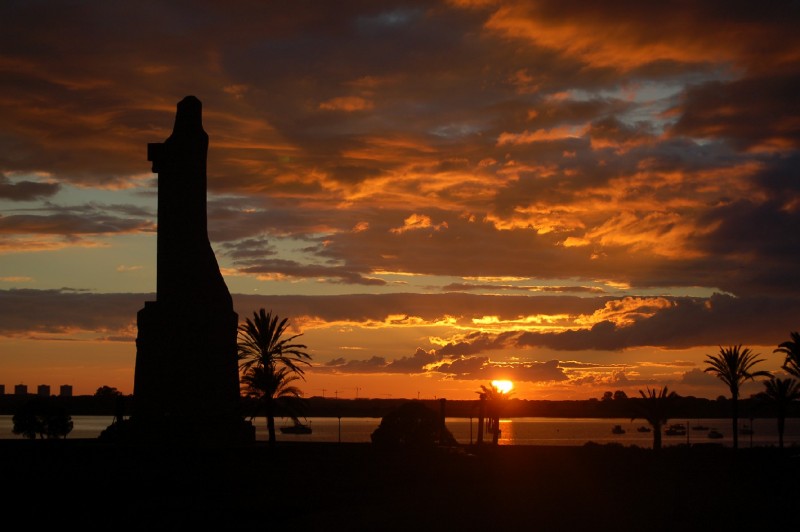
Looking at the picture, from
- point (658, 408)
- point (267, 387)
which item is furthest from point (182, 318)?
point (658, 408)

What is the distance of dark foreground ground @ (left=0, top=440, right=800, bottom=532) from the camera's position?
79.5 feet

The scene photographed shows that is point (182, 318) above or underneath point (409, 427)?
above

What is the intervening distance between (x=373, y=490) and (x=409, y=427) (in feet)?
74.1

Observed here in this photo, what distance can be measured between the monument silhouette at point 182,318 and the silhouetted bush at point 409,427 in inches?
423

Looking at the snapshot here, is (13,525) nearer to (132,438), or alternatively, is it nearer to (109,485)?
(109,485)

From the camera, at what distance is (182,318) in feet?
149

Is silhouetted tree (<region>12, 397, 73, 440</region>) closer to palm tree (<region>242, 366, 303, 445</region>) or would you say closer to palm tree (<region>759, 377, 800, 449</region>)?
palm tree (<region>242, 366, 303, 445</region>)

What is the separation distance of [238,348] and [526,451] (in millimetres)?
18363

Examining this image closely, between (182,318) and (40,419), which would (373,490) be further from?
(40,419)

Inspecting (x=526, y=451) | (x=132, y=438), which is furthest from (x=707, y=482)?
(x=132, y=438)

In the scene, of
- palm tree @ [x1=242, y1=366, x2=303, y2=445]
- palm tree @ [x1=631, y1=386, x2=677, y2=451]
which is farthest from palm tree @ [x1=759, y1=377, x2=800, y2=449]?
palm tree @ [x1=242, y1=366, x2=303, y2=445]

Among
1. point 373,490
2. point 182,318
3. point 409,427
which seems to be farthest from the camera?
point 409,427

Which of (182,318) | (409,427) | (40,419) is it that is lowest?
(40,419)

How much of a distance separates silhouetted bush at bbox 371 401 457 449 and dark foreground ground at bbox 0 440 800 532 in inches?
206
